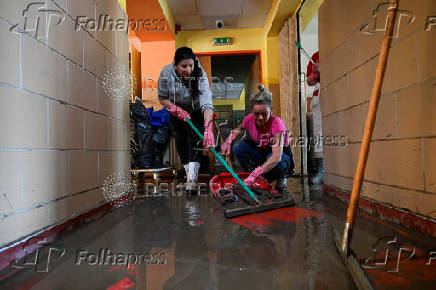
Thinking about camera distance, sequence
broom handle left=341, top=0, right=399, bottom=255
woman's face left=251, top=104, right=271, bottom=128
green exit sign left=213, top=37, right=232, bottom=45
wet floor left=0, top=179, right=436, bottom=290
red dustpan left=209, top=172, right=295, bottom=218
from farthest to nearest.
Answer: green exit sign left=213, top=37, right=232, bottom=45
woman's face left=251, top=104, right=271, bottom=128
red dustpan left=209, top=172, right=295, bottom=218
broom handle left=341, top=0, right=399, bottom=255
wet floor left=0, top=179, right=436, bottom=290

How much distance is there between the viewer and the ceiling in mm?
3695

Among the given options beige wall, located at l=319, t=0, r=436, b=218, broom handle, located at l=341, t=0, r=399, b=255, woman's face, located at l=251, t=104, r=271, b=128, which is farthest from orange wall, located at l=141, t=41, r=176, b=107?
broom handle, located at l=341, t=0, r=399, b=255

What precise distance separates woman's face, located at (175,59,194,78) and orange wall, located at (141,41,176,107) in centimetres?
180

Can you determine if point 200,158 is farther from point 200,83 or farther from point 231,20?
point 231,20

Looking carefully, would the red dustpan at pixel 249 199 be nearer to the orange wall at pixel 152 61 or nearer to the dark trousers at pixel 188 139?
the dark trousers at pixel 188 139

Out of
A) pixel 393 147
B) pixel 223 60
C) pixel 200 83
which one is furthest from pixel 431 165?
pixel 223 60

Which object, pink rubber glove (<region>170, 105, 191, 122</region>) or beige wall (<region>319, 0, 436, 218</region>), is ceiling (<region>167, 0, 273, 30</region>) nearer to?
beige wall (<region>319, 0, 436, 218</region>)

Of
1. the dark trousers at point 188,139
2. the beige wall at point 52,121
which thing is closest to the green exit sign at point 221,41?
the dark trousers at point 188,139

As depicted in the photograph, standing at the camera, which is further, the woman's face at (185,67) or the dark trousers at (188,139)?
the dark trousers at (188,139)

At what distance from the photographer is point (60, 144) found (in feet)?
4.04

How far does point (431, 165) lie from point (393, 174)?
0.24m

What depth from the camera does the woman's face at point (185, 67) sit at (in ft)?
6.95

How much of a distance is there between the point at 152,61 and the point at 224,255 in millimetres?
Answer: 3710

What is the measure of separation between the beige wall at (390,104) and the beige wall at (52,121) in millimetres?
1566
